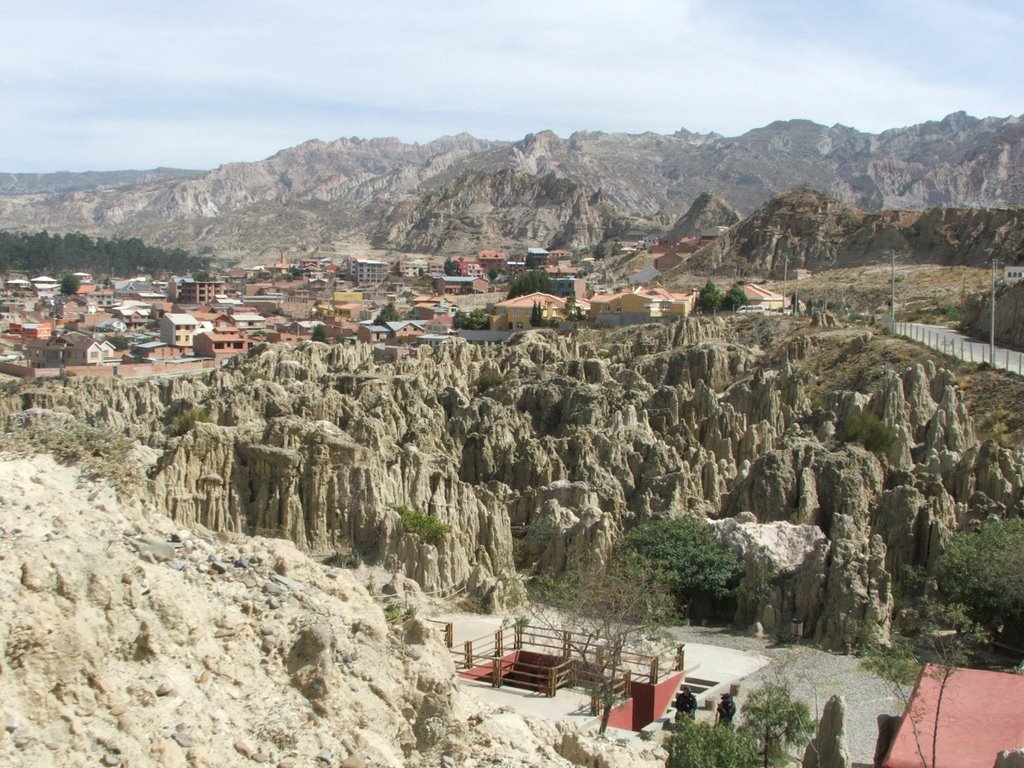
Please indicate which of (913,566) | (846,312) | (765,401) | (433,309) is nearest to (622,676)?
(913,566)

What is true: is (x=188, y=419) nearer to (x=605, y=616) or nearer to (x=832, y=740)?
(x=605, y=616)

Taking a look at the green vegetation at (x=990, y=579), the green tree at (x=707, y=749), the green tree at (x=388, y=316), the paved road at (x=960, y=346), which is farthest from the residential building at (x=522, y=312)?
the green tree at (x=707, y=749)

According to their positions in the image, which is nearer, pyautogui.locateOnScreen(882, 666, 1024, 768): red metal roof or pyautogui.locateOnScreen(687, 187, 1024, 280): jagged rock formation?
pyautogui.locateOnScreen(882, 666, 1024, 768): red metal roof

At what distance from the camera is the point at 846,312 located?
7494 cm

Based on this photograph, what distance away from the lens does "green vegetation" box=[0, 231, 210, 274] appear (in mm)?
170625

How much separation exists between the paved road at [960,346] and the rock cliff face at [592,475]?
5.98 meters

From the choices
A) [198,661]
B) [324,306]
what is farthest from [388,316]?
[198,661]

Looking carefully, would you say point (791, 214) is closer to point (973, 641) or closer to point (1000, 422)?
point (1000, 422)

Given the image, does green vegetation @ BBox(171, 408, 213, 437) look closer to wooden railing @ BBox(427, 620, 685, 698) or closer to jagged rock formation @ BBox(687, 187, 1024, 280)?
wooden railing @ BBox(427, 620, 685, 698)

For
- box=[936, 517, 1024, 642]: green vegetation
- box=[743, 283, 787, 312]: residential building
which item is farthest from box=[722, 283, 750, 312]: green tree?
box=[936, 517, 1024, 642]: green vegetation

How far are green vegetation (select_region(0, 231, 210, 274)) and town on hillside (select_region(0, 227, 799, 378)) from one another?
5.55 meters

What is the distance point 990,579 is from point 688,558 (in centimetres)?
717

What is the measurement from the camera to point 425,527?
30.7 m

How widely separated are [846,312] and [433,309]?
38334 millimetres
